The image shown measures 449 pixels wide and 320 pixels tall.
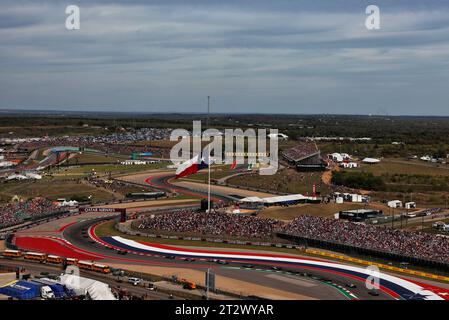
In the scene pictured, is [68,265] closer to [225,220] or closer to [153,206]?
[225,220]

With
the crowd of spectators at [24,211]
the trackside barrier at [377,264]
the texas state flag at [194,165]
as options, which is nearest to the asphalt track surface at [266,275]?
the trackside barrier at [377,264]

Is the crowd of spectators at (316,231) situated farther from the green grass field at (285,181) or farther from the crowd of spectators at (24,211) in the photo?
the green grass field at (285,181)

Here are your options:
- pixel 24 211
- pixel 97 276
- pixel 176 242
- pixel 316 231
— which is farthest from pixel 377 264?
pixel 24 211

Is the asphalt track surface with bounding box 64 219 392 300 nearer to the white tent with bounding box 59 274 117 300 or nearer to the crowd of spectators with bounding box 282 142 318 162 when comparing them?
the white tent with bounding box 59 274 117 300
